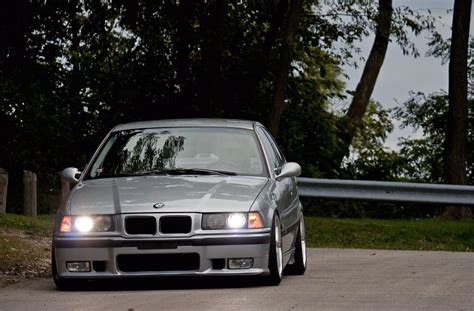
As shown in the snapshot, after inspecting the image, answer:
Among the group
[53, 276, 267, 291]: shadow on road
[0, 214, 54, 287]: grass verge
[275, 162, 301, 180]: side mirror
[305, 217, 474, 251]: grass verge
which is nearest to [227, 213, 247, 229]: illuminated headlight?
[53, 276, 267, 291]: shadow on road

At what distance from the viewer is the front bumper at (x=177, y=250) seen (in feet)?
40.2

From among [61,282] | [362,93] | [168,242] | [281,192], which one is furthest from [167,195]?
[362,93]

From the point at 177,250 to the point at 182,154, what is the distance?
165cm

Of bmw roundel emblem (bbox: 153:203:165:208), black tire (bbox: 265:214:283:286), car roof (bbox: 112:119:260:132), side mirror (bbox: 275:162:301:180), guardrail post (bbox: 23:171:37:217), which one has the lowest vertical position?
guardrail post (bbox: 23:171:37:217)

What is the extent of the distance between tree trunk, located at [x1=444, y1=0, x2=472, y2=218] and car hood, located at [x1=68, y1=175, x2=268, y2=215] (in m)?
15.6

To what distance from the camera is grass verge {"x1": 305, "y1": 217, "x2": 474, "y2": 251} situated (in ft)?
69.5

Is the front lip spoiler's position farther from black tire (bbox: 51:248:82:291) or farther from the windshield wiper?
the windshield wiper

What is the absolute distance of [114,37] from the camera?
1340 inches

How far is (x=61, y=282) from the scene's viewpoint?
12734 millimetres

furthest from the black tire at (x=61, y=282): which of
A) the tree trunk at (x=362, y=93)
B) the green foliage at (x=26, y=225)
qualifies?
the tree trunk at (x=362, y=93)

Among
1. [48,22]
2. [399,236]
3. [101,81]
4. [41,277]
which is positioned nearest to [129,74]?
[101,81]

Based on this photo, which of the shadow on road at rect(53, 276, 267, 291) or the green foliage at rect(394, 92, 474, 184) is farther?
the green foliage at rect(394, 92, 474, 184)

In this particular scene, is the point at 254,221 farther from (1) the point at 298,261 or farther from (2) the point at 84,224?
(1) the point at 298,261

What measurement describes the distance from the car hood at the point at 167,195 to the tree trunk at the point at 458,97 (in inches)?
613
